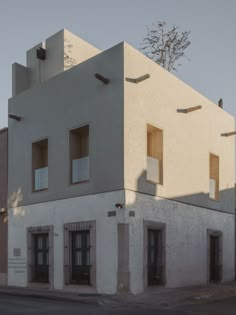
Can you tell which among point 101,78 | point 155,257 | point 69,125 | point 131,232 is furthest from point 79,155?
point 155,257

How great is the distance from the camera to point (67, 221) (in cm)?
1564

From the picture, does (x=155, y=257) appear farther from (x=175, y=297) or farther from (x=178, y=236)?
(x=175, y=297)

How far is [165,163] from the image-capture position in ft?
53.1

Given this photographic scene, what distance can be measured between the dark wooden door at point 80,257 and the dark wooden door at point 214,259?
6.41 metres

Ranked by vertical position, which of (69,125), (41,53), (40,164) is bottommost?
(40,164)

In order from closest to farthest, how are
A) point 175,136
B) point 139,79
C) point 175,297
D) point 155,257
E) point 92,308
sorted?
point 92,308
point 175,297
point 139,79
point 155,257
point 175,136

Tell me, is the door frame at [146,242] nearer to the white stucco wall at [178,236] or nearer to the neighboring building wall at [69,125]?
the white stucco wall at [178,236]

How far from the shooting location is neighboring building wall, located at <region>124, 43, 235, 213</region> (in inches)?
581

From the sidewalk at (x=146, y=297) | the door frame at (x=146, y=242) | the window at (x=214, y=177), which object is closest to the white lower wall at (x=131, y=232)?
the door frame at (x=146, y=242)

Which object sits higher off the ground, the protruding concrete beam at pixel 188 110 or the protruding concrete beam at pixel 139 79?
the protruding concrete beam at pixel 139 79

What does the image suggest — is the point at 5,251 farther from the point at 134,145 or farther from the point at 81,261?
the point at 134,145

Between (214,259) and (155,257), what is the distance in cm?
507

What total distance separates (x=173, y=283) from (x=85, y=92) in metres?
7.21

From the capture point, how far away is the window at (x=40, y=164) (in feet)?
56.5
